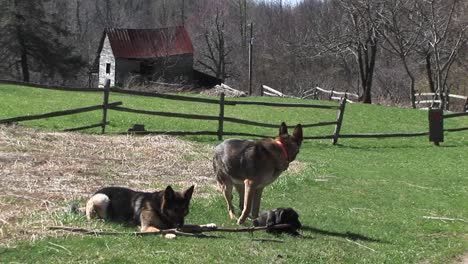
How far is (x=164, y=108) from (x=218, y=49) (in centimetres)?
4722

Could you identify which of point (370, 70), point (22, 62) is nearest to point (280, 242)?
point (370, 70)

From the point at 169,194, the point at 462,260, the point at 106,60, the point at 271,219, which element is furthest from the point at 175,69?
the point at 169,194

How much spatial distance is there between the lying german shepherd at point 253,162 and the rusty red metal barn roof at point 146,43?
55.4m

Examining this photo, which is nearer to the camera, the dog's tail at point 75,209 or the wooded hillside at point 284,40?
the dog's tail at point 75,209

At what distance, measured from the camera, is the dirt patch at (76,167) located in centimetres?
862

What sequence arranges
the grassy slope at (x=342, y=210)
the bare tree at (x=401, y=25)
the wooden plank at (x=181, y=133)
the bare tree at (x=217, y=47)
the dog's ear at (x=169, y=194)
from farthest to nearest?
the bare tree at (x=217, y=47) → the bare tree at (x=401, y=25) → the wooden plank at (x=181, y=133) → the dog's ear at (x=169, y=194) → the grassy slope at (x=342, y=210)

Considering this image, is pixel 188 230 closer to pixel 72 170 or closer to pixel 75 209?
pixel 75 209

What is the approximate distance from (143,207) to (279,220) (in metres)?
1.76

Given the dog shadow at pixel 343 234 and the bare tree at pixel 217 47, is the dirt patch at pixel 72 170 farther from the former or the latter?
the bare tree at pixel 217 47

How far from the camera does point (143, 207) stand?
7602 mm

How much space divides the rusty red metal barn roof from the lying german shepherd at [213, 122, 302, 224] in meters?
55.4

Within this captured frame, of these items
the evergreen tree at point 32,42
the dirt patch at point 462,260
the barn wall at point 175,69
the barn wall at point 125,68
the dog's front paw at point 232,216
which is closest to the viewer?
the dirt patch at point 462,260

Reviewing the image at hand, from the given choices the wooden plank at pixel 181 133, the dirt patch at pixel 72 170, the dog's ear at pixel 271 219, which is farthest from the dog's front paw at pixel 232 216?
the wooden plank at pixel 181 133

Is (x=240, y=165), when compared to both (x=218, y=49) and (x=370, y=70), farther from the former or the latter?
(x=218, y=49)
